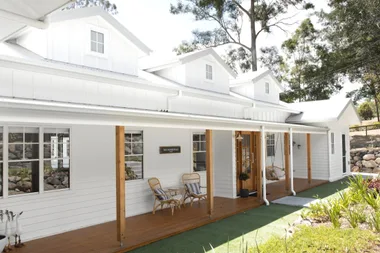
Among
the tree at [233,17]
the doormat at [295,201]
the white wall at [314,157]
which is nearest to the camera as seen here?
the doormat at [295,201]

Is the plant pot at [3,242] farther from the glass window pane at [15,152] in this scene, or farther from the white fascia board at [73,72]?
the white fascia board at [73,72]

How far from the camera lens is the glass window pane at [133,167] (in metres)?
8.14

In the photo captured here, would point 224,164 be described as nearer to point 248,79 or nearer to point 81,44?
point 248,79

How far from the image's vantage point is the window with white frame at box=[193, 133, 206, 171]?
10234 millimetres

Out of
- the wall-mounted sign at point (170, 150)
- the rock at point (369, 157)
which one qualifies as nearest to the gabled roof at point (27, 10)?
the wall-mounted sign at point (170, 150)

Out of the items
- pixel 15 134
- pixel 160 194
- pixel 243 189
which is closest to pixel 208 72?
pixel 243 189

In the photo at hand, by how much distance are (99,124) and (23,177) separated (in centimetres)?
211

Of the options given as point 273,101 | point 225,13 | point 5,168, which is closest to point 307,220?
point 5,168

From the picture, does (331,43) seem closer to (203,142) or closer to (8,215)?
(203,142)

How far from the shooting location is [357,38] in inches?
840

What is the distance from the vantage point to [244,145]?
11109mm

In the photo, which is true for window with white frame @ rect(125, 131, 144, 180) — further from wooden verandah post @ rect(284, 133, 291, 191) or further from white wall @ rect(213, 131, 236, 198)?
wooden verandah post @ rect(284, 133, 291, 191)

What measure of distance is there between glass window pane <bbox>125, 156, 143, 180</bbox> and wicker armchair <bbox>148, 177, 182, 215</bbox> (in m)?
0.36

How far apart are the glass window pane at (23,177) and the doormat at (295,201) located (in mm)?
6666
